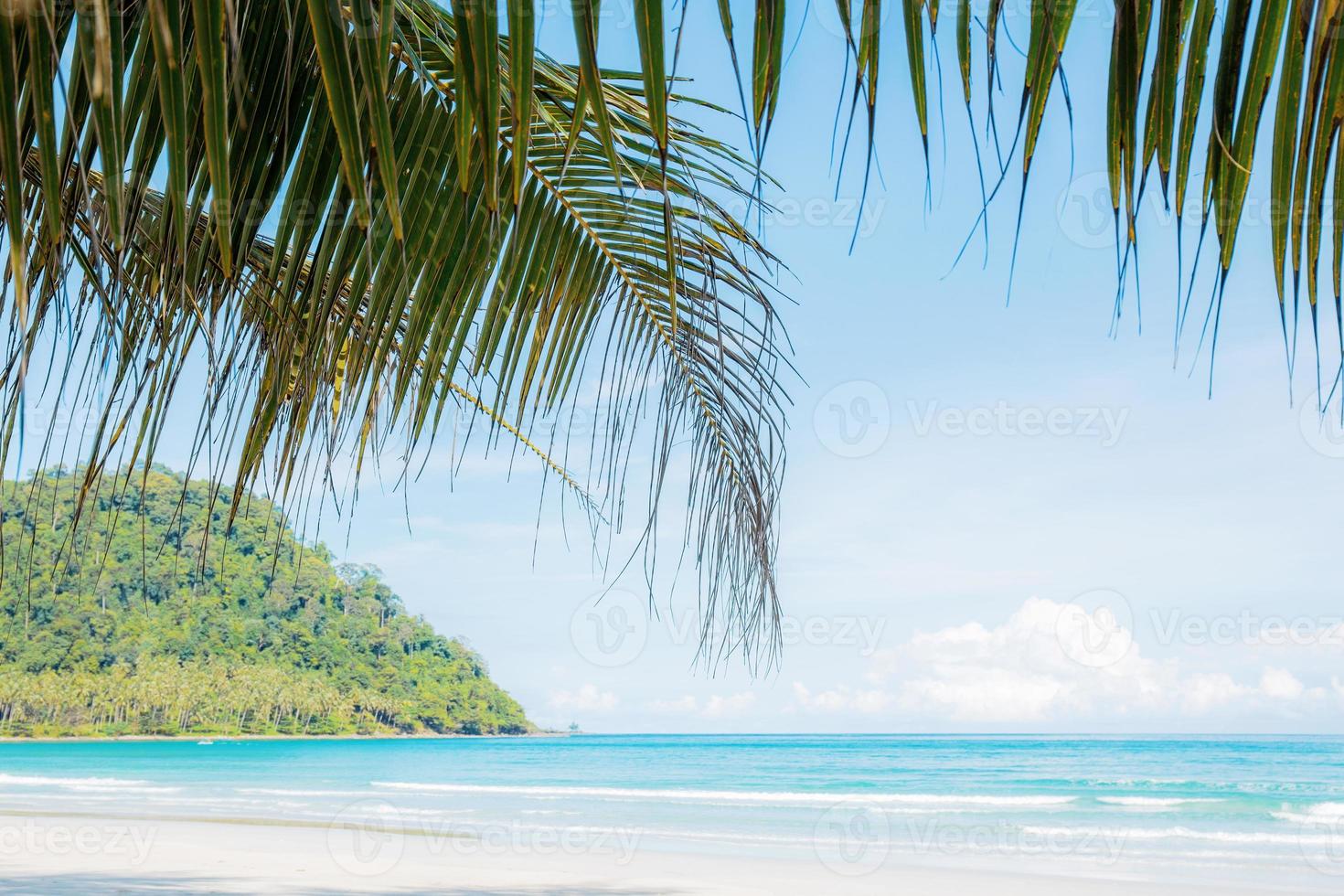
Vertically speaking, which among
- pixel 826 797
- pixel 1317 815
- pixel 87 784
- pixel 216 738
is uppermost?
pixel 1317 815

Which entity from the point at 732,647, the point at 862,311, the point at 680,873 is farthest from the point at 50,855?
the point at 862,311

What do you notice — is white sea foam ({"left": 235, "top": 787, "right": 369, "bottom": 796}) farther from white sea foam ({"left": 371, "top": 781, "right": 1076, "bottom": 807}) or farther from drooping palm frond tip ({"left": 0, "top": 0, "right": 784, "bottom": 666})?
drooping palm frond tip ({"left": 0, "top": 0, "right": 784, "bottom": 666})

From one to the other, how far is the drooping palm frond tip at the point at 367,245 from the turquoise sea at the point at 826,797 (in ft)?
28.9

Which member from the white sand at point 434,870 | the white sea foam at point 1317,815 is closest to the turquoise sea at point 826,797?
the white sea foam at point 1317,815

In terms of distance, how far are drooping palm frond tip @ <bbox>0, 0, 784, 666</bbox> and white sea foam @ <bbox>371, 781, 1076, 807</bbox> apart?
18.0m

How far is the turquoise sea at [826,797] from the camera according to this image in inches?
470

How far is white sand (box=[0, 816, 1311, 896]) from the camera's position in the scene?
7551mm

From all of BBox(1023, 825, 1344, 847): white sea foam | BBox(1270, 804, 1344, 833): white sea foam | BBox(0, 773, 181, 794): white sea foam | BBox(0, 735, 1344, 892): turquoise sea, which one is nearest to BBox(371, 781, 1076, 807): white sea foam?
BBox(0, 735, 1344, 892): turquoise sea

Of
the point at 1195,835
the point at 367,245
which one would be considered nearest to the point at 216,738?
the point at 1195,835

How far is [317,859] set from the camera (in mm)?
9289

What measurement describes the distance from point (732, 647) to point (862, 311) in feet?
159

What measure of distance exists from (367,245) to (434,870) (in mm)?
8907

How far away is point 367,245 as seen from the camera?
0.88 meters

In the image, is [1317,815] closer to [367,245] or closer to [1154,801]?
[1154,801]
